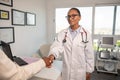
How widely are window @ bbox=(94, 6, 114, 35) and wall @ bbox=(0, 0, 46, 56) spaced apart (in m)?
1.84

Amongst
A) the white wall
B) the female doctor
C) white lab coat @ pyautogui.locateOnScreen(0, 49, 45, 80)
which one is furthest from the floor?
white lab coat @ pyautogui.locateOnScreen(0, 49, 45, 80)

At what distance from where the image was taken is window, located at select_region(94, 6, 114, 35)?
3.98 m

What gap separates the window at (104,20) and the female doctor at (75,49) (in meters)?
2.66

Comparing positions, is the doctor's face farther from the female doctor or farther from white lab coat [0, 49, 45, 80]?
white lab coat [0, 49, 45, 80]

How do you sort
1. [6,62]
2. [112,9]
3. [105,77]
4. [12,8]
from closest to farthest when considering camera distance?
[6,62] → [12,8] → [105,77] → [112,9]

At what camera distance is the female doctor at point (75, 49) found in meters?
1.62

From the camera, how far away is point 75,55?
162 cm

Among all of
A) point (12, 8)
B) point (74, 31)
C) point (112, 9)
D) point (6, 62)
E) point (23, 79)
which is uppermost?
point (112, 9)

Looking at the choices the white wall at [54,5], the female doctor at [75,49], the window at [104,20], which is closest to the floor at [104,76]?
the window at [104,20]

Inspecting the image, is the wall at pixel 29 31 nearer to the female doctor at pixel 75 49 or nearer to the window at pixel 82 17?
the window at pixel 82 17

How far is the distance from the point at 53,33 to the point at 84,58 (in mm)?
2900

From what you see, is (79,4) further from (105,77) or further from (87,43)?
(87,43)

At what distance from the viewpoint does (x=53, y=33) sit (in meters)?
4.47

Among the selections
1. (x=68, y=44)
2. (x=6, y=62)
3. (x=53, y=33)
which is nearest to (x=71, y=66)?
(x=68, y=44)
